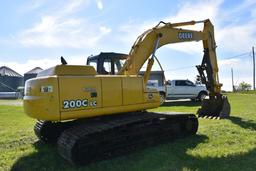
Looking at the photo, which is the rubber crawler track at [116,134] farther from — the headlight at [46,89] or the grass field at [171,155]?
the headlight at [46,89]

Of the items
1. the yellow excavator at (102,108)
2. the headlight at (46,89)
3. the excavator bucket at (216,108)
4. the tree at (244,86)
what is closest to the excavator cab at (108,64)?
the yellow excavator at (102,108)

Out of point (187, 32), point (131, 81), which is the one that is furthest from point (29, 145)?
point (187, 32)

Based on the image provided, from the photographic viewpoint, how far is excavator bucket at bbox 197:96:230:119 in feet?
43.6

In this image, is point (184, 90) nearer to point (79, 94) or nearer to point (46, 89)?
point (79, 94)

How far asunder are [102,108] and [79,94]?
71 centimetres

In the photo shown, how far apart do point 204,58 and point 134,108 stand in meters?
6.10

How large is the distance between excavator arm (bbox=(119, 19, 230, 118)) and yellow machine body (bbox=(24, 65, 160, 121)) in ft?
3.26

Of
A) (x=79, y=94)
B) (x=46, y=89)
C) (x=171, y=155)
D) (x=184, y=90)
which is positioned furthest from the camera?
(x=184, y=90)

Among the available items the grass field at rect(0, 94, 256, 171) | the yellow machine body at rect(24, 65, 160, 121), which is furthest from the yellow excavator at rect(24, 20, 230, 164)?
the grass field at rect(0, 94, 256, 171)

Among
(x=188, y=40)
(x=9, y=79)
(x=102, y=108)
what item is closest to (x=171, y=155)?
(x=102, y=108)

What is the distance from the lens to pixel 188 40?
464 inches

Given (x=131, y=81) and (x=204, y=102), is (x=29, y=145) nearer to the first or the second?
(x=131, y=81)

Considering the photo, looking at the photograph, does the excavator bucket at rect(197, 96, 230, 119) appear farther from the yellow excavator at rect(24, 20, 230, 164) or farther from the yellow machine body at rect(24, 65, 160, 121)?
the yellow machine body at rect(24, 65, 160, 121)

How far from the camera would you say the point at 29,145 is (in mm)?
9297
